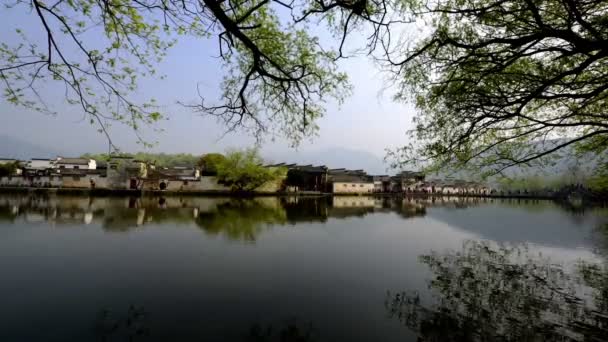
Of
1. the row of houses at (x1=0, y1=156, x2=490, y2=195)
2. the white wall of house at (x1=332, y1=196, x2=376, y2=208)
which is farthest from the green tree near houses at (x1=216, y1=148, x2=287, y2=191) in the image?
the white wall of house at (x1=332, y1=196, x2=376, y2=208)

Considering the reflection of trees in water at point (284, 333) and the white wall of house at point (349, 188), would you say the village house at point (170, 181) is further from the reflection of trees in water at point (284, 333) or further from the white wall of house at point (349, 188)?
the reflection of trees in water at point (284, 333)

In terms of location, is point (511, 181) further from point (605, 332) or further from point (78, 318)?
point (78, 318)

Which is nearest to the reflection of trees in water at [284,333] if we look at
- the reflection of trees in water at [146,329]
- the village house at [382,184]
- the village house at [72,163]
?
the reflection of trees in water at [146,329]

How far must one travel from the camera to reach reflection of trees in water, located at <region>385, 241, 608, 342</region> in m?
5.14

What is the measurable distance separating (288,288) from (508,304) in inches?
183

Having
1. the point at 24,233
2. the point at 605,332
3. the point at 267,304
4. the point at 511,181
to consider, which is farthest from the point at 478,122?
the point at 24,233

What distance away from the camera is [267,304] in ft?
20.1

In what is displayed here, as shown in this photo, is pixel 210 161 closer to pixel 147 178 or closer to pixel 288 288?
pixel 147 178

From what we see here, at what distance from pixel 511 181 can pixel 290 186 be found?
4493 centimetres

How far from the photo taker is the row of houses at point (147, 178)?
141 ft

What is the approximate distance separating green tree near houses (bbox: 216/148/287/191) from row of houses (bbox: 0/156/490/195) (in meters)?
1.45

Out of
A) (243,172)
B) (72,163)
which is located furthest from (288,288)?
(72,163)

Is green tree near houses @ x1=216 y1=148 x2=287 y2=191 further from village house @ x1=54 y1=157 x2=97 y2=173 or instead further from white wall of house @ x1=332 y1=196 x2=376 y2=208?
village house @ x1=54 y1=157 x2=97 y2=173

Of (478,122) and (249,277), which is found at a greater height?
(478,122)
